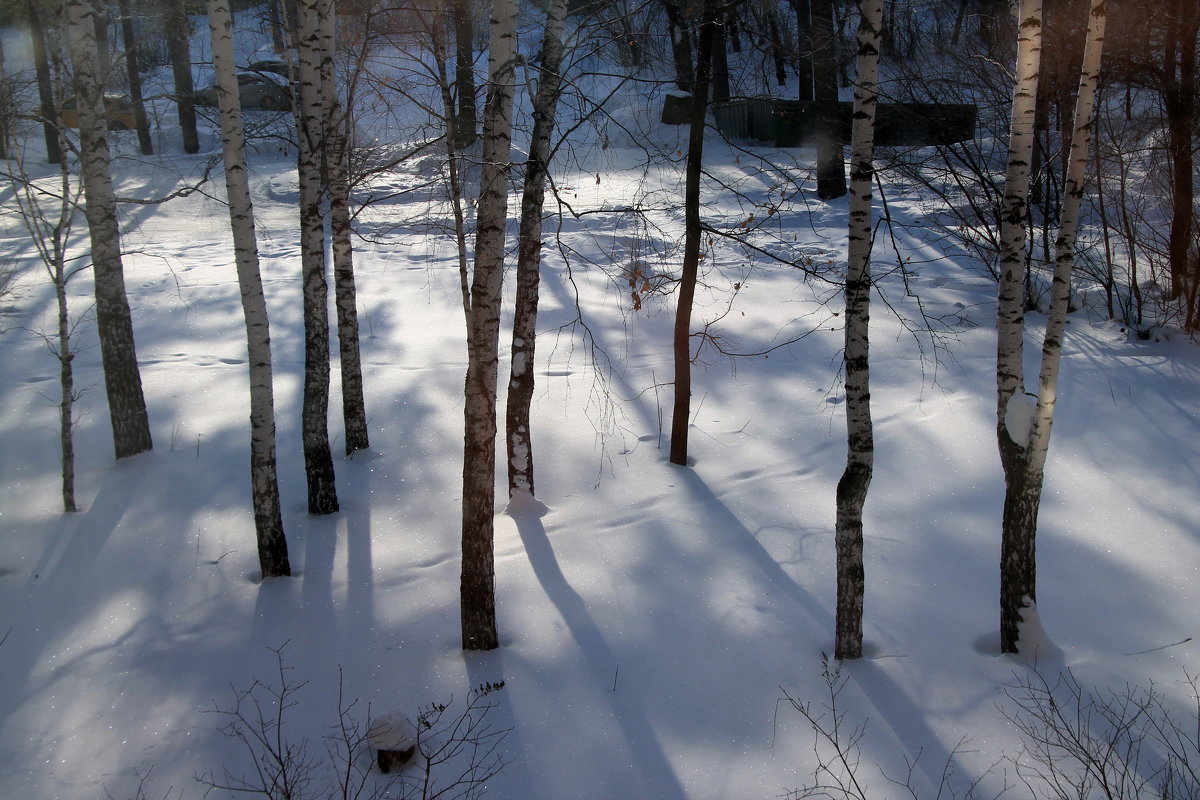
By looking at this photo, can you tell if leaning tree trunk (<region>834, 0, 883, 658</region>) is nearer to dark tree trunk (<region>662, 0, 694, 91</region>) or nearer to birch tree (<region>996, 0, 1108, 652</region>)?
birch tree (<region>996, 0, 1108, 652</region>)

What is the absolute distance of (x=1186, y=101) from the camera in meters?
10.9

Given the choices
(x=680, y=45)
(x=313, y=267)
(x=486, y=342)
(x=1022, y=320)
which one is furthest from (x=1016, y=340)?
(x=313, y=267)

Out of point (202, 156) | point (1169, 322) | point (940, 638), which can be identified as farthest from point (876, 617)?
point (202, 156)

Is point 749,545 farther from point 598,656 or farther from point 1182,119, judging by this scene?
point 1182,119

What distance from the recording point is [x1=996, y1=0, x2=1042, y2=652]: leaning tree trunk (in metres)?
5.08

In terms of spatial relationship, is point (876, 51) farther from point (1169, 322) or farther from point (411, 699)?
point (1169, 322)

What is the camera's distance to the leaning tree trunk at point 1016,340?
5084mm

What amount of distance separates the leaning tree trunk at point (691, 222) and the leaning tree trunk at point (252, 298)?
13.1ft

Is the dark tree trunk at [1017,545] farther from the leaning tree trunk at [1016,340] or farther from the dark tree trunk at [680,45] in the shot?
the dark tree trunk at [680,45]

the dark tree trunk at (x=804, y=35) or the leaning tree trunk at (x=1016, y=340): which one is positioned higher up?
the dark tree trunk at (x=804, y=35)

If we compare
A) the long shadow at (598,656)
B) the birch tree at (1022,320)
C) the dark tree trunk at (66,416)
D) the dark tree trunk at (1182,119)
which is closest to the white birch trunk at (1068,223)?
the birch tree at (1022,320)

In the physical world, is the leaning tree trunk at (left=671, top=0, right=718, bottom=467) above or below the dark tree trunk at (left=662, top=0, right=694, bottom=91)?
below

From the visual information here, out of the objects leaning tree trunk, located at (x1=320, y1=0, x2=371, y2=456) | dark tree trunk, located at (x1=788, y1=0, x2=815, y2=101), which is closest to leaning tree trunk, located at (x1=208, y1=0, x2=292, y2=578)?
leaning tree trunk, located at (x1=320, y1=0, x2=371, y2=456)

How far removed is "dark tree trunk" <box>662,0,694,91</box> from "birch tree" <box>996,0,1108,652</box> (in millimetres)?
3324
